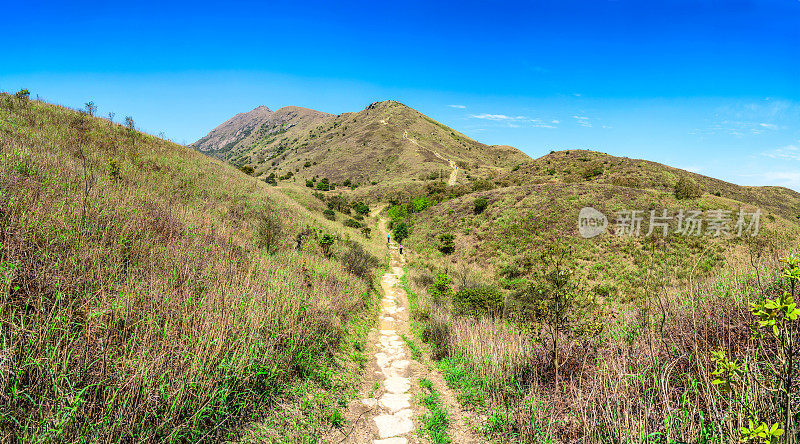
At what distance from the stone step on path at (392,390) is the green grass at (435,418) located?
22 centimetres

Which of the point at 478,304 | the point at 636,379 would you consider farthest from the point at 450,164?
the point at 636,379

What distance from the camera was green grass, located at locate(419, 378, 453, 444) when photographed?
344 centimetres

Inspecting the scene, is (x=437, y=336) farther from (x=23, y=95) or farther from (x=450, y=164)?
(x=450, y=164)

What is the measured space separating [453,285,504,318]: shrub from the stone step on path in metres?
1.98

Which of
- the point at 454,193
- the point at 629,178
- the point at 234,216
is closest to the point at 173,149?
the point at 234,216

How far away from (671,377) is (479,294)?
20.3 feet

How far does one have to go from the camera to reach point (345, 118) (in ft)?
402

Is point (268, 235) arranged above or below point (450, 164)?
below

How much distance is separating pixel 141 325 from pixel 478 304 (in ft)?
25.0

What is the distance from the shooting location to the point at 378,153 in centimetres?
7650

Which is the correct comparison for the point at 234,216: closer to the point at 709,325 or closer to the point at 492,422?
the point at 492,422

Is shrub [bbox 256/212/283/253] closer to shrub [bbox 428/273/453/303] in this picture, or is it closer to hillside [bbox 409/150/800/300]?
shrub [bbox 428/273/453/303]

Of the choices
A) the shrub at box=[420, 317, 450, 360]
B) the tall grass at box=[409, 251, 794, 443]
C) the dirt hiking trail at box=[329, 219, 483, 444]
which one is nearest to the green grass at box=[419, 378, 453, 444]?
the dirt hiking trail at box=[329, 219, 483, 444]

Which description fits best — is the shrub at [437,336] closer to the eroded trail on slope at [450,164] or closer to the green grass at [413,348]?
the green grass at [413,348]
